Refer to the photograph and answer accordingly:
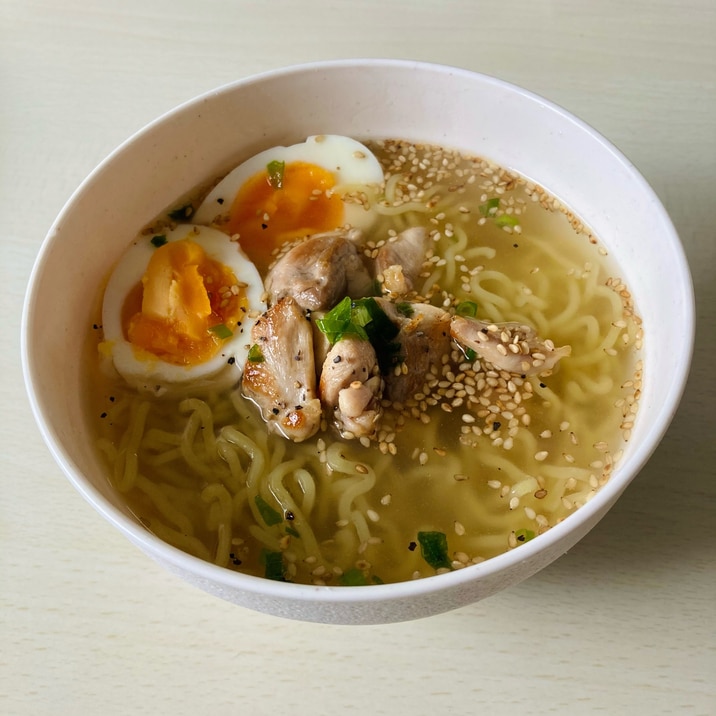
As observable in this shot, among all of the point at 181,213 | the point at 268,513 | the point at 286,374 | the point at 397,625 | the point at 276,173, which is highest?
the point at 276,173

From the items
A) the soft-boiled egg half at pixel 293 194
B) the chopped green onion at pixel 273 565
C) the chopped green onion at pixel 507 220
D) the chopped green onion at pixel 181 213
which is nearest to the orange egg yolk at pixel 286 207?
the soft-boiled egg half at pixel 293 194

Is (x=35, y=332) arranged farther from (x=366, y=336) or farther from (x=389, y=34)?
(x=389, y=34)

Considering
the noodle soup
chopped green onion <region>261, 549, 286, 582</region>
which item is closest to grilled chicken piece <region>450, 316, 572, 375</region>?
the noodle soup

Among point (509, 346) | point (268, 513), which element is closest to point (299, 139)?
point (509, 346)

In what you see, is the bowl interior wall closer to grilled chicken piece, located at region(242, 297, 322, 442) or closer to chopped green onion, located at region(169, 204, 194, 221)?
chopped green onion, located at region(169, 204, 194, 221)

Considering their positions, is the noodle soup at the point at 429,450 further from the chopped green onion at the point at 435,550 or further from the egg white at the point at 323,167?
the egg white at the point at 323,167

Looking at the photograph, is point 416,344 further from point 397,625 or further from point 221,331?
point 397,625
